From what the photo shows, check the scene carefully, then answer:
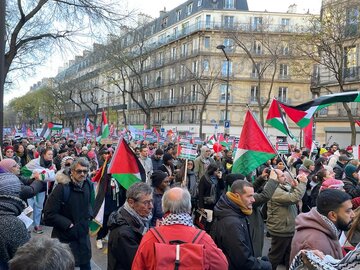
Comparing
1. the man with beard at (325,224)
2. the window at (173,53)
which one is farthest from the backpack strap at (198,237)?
the window at (173,53)

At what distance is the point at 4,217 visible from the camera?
2.94 m

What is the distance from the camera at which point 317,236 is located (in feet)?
10.4

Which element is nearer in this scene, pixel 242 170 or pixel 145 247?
pixel 145 247

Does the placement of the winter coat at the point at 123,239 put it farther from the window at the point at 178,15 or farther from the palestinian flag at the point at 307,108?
the window at the point at 178,15

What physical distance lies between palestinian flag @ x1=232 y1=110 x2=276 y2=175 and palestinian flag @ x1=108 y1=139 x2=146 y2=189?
1.36 metres

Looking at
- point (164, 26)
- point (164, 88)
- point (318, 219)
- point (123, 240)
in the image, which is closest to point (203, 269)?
point (123, 240)

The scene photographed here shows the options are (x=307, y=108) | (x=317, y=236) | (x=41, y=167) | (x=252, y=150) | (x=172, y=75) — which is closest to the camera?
(x=317, y=236)

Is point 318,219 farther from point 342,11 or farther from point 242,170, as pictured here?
point 342,11

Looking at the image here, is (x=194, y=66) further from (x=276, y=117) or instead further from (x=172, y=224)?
(x=172, y=224)

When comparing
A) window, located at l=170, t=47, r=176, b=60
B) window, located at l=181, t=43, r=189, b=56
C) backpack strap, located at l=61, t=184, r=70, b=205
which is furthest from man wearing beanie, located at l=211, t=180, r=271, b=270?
window, located at l=170, t=47, r=176, b=60

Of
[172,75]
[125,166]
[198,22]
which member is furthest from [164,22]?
[125,166]

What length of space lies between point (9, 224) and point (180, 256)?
1.24 meters

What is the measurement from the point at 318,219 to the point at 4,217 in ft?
7.87

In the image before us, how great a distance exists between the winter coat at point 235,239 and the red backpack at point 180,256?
Result: 31.5 inches
